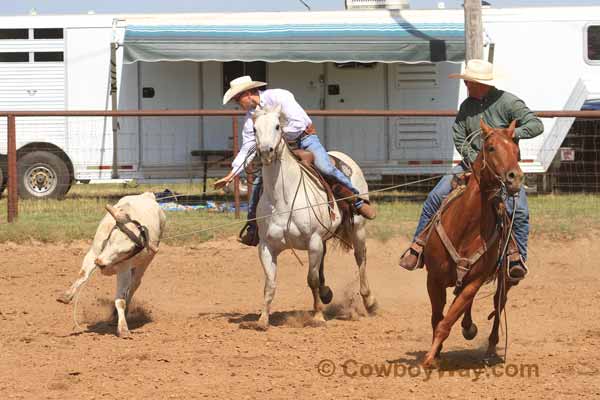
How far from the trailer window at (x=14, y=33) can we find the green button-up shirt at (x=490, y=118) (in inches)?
A: 460

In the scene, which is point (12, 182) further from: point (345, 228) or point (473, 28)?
point (473, 28)

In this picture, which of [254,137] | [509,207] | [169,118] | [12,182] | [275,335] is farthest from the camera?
[169,118]

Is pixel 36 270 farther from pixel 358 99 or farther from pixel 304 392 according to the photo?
pixel 358 99

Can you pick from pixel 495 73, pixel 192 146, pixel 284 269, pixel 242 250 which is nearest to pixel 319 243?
pixel 495 73

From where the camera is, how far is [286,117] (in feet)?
30.2

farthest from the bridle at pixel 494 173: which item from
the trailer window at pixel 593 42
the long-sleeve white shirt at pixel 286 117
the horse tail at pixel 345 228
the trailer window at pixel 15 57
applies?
the trailer window at pixel 15 57

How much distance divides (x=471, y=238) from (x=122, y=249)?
2.92 metres

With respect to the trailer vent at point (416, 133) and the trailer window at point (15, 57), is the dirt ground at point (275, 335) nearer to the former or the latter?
the trailer vent at point (416, 133)

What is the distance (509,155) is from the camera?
6828 mm

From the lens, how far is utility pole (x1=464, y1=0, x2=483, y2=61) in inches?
642

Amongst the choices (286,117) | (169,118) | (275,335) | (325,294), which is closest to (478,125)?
(286,117)

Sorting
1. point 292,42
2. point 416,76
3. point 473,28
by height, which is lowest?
point 416,76

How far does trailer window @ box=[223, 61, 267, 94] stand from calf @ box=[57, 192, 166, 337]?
8941 mm

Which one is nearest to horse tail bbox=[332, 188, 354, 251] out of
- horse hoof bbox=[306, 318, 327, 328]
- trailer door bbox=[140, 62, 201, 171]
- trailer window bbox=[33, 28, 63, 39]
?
horse hoof bbox=[306, 318, 327, 328]
